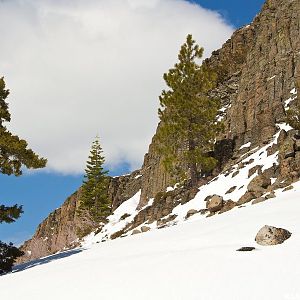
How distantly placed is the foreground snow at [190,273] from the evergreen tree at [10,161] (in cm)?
720

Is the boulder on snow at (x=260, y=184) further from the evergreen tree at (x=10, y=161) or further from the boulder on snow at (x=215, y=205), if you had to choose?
the evergreen tree at (x=10, y=161)

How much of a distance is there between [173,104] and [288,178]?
1552 centimetres

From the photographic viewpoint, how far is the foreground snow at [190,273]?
6.37m

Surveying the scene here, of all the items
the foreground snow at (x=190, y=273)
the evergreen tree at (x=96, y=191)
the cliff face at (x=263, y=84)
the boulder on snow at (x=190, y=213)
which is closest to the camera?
the foreground snow at (x=190, y=273)

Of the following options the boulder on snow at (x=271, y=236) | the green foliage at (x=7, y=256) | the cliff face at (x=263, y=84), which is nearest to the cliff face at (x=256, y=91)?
the cliff face at (x=263, y=84)

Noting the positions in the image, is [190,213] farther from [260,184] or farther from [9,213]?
[9,213]

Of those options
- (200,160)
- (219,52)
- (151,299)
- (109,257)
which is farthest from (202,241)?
(219,52)

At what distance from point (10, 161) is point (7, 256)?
4.36 metres

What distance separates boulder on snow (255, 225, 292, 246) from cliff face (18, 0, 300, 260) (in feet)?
42.7

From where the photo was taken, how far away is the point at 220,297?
6.04 metres

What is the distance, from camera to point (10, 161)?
16.8 m

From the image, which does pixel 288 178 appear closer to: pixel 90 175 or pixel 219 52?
pixel 219 52

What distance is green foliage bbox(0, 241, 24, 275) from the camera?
55.6ft

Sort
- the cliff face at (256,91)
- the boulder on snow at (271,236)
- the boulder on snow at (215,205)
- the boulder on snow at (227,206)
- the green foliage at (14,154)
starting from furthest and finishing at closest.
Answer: the cliff face at (256,91), the boulder on snow at (215,205), the boulder on snow at (227,206), the green foliage at (14,154), the boulder on snow at (271,236)
